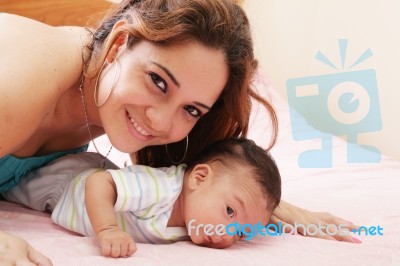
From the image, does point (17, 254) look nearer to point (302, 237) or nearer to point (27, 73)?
point (27, 73)

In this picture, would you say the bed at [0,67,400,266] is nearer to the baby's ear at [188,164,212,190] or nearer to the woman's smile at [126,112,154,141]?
the baby's ear at [188,164,212,190]

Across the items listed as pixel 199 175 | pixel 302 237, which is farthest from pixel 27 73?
pixel 302 237

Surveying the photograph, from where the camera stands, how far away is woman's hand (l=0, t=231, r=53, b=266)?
681 millimetres

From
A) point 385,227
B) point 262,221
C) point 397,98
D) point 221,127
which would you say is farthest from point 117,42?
point 397,98

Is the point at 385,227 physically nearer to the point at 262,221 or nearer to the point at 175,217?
the point at 262,221

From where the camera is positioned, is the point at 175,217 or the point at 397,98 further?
the point at 397,98

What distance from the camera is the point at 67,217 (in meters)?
1.02

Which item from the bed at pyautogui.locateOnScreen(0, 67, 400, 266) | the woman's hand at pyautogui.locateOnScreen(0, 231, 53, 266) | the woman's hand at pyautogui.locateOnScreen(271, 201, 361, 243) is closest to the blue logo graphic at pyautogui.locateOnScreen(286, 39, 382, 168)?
the bed at pyautogui.locateOnScreen(0, 67, 400, 266)

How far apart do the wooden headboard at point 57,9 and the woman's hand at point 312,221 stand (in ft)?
4.32

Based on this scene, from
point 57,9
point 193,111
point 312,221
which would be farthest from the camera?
point 57,9

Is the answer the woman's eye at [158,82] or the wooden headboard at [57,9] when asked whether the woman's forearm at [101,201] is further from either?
the wooden headboard at [57,9]

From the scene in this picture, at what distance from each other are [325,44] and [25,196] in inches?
84.0

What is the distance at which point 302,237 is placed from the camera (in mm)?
1059

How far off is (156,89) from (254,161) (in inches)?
10.6
